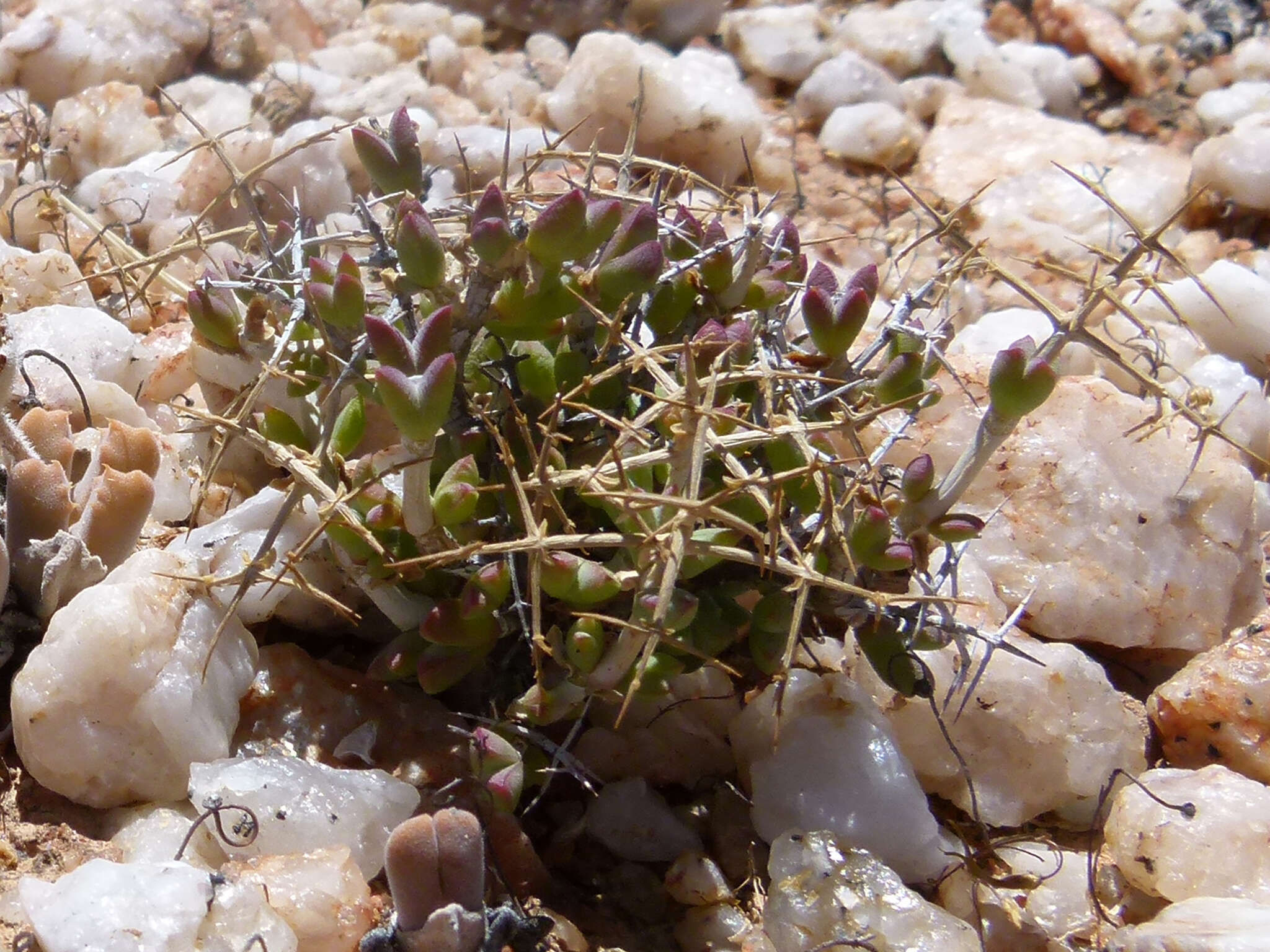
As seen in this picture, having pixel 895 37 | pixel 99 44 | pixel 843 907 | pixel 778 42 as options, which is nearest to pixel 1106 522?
pixel 843 907

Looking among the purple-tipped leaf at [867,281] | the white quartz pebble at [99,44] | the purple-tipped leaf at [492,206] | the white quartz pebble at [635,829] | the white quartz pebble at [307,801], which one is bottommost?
the white quartz pebble at [635,829]

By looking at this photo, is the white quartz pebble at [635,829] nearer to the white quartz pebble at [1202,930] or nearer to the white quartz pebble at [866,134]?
the white quartz pebble at [1202,930]

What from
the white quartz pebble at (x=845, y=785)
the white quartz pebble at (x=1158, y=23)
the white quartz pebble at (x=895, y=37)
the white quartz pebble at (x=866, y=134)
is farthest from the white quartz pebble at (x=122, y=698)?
the white quartz pebble at (x=1158, y=23)

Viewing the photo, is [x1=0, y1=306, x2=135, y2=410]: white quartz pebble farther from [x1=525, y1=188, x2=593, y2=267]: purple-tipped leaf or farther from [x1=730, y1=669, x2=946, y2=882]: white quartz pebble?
[x1=730, y1=669, x2=946, y2=882]: white quartz pebble

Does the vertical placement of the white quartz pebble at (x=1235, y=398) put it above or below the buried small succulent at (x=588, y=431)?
below

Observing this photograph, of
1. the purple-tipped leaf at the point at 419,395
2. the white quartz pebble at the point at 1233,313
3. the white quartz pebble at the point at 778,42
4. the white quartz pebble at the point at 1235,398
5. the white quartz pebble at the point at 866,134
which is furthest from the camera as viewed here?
the white quartz pebble at the point at 778,42

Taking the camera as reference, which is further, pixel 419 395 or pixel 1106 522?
pixel 1106 522

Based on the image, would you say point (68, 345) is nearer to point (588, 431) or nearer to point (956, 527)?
point (588, 431)
